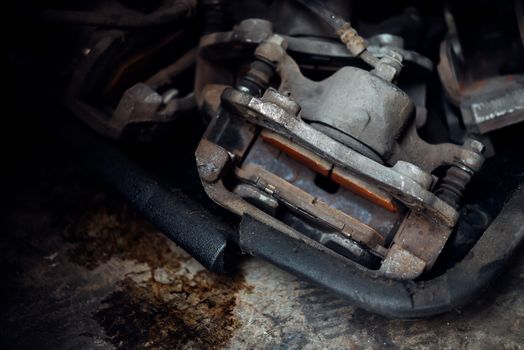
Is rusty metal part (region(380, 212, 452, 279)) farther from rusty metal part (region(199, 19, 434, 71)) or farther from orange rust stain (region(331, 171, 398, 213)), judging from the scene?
rusty metal part (region(199, 19, 434, 71))

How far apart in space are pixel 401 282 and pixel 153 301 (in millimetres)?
483

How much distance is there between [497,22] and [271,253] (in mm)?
919

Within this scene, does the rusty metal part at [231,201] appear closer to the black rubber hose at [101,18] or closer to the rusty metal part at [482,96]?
the black rubber hose at [101,18]

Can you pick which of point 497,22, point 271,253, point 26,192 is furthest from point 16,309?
point 497,22

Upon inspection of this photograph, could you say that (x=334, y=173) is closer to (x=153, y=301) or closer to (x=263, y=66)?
(x=263, y=66)

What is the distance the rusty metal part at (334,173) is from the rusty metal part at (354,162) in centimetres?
2

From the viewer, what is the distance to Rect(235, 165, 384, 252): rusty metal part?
40.9 inches

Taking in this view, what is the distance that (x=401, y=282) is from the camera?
969 mm

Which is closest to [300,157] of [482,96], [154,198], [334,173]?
[334,173]

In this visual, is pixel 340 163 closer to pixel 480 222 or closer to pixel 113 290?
pixel 480 222

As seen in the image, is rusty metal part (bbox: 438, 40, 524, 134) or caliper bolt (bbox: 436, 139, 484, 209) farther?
rusty metal part (bbox: 438, 40, 524, 134)

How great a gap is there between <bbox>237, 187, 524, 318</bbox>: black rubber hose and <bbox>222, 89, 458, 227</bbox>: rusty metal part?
86mm

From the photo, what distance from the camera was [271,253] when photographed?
1.00 metres

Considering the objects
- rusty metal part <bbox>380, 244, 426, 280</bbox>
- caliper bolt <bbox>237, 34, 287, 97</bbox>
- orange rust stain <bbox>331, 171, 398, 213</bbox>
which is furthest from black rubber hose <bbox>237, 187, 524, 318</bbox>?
caliper bolt <bbox>237, 34, 287, 97</bbox>
